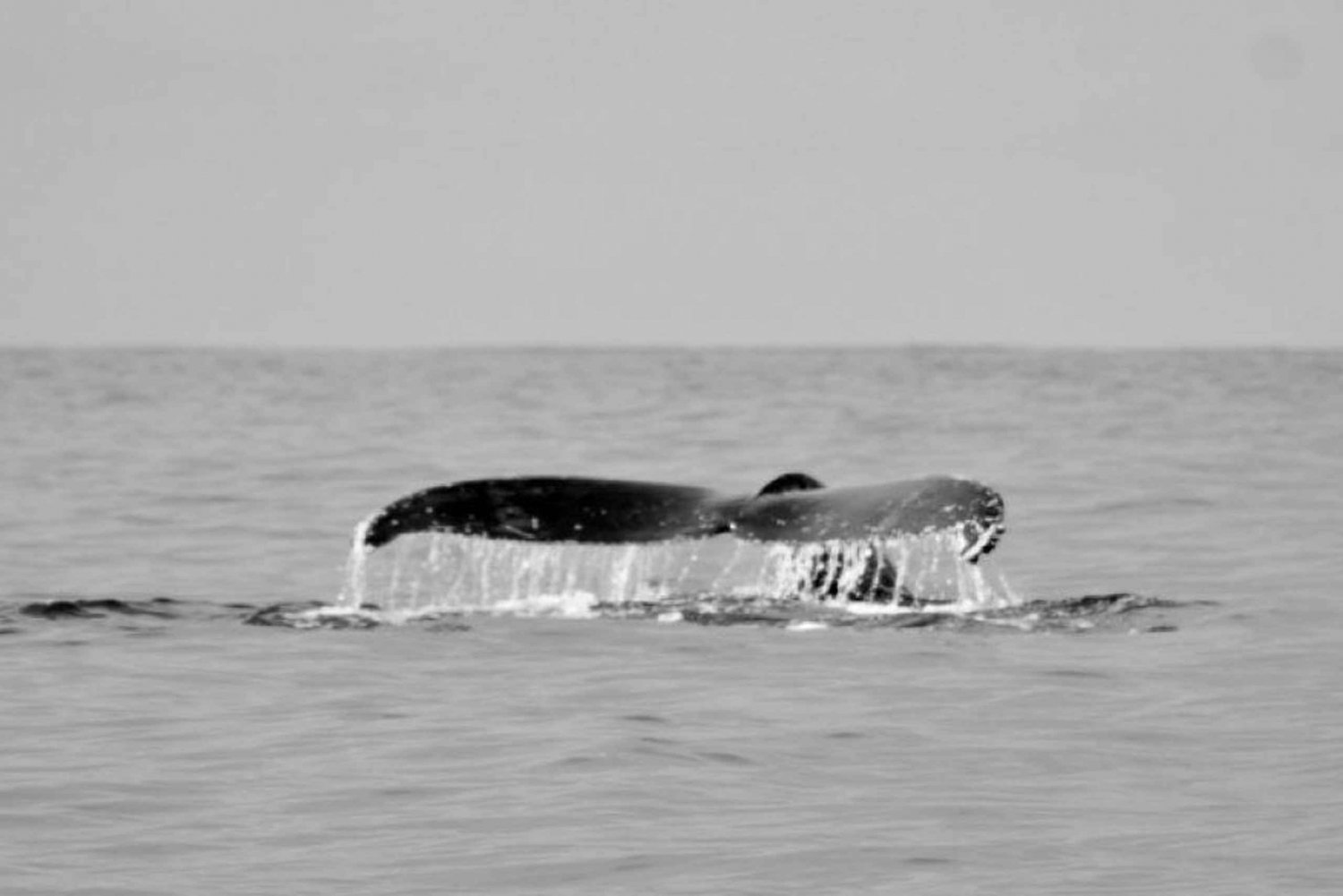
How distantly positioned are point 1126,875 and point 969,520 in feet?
8.74

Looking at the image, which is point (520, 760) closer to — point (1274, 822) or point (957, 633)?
point (1274, 822)

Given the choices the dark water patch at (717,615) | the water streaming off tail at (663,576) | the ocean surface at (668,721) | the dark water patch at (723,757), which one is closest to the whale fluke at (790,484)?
the water streaming off tail at (663,576)

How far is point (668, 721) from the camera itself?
35.0ft

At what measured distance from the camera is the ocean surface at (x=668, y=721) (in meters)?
8.34

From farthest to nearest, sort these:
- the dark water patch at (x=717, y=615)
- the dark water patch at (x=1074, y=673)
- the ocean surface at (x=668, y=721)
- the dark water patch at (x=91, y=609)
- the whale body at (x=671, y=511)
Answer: the dark water patch at (x=91, y=609), the dark water patch at (x=717, y=615), the dark water patch at (x=1074, y=673), the whale body at (x=671, y=511), the ocean surface at (x=668, y=721)

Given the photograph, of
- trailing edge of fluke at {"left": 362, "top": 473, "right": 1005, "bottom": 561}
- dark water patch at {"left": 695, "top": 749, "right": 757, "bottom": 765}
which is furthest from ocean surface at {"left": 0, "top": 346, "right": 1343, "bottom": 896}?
trailing edge of fluke at {"left": 362, "top": 473, "right": 1005, "bottom": 561}

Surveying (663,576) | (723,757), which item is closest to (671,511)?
(723,757)

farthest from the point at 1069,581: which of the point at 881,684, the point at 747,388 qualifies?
the point at 747,388

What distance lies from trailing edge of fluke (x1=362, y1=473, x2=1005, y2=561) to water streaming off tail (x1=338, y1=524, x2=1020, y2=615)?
7cm

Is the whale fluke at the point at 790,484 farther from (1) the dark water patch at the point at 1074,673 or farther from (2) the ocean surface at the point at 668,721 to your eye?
(1) the dark water patch at the point at 1074,673

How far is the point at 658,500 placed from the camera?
465 inches

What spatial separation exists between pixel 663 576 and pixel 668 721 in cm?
602

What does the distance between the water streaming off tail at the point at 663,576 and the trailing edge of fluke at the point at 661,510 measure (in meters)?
0.07

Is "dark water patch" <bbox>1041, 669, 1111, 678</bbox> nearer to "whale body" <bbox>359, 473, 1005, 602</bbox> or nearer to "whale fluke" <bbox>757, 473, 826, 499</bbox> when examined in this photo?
"whale body" <bbox>359, 473, 1005, 602</bbox>
